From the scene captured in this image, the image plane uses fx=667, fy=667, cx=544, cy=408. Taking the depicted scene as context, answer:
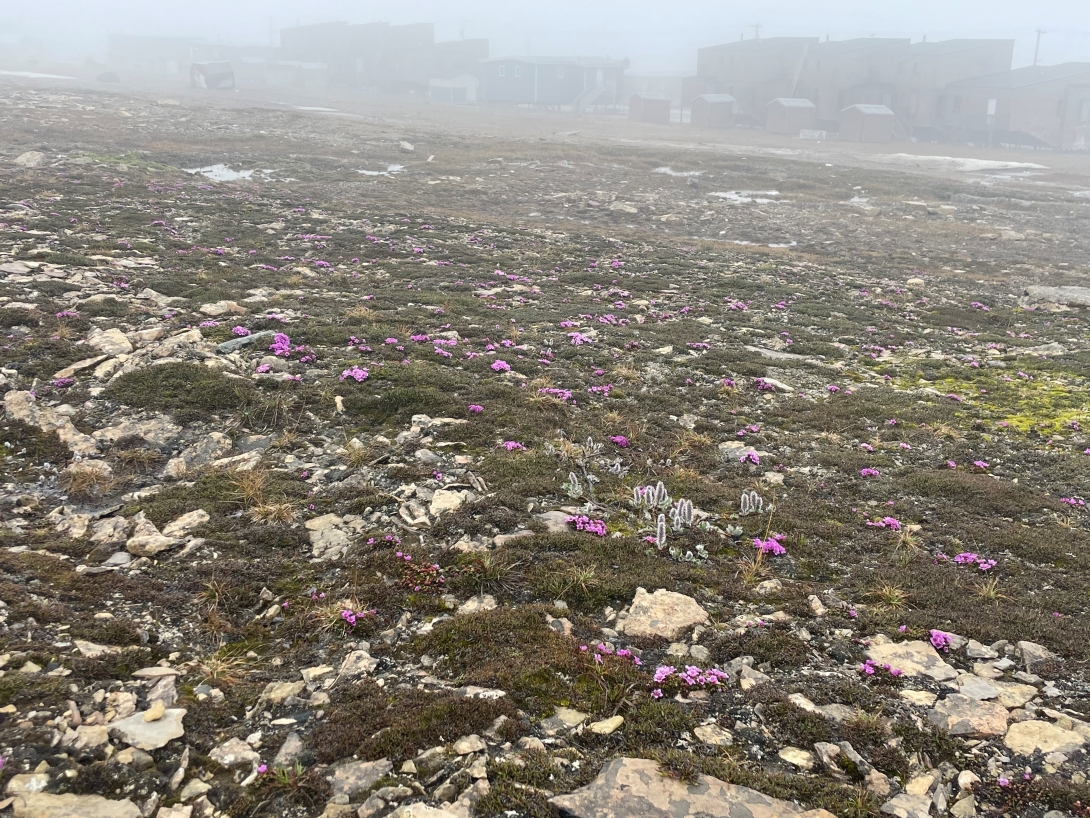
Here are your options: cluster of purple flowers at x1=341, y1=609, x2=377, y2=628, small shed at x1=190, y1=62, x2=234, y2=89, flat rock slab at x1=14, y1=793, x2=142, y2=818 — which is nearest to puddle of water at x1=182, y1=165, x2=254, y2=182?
cluster of purple flowers at x1=341, y1=609, x2=377, y2=628

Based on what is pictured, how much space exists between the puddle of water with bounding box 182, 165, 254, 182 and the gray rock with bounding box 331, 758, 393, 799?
38.5 meters

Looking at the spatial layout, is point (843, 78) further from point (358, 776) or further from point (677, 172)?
point (358, 776)

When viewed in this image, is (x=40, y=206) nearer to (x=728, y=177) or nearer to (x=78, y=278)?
(x=78, y=278)

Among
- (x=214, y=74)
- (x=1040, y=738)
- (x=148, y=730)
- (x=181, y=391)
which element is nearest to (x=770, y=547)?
(x=1040, y=738)

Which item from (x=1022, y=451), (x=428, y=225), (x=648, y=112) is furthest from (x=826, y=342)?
(x=648, y=112)

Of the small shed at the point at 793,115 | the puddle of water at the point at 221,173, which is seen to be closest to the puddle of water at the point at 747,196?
the puddle of water at the point at 221,173

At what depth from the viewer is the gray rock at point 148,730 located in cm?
465

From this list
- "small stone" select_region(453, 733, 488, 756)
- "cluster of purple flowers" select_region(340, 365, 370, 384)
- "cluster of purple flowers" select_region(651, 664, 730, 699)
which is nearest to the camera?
"small stone" select_region(453, 733, 488, 756)

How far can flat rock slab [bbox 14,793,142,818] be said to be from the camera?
13.0ft

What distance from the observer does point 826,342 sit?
58.7ft

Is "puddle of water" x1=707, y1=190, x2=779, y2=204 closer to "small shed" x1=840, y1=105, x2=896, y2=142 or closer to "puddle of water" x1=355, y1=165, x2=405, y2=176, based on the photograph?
"puddle of water" x1=355, y1=165, x2=405, y2=176

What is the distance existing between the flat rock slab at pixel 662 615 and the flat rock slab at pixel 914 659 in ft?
5.24

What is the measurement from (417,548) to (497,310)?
456 inches

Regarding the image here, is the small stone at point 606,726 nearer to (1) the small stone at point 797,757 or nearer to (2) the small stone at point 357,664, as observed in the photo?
(1) the small stone at point 797,757
